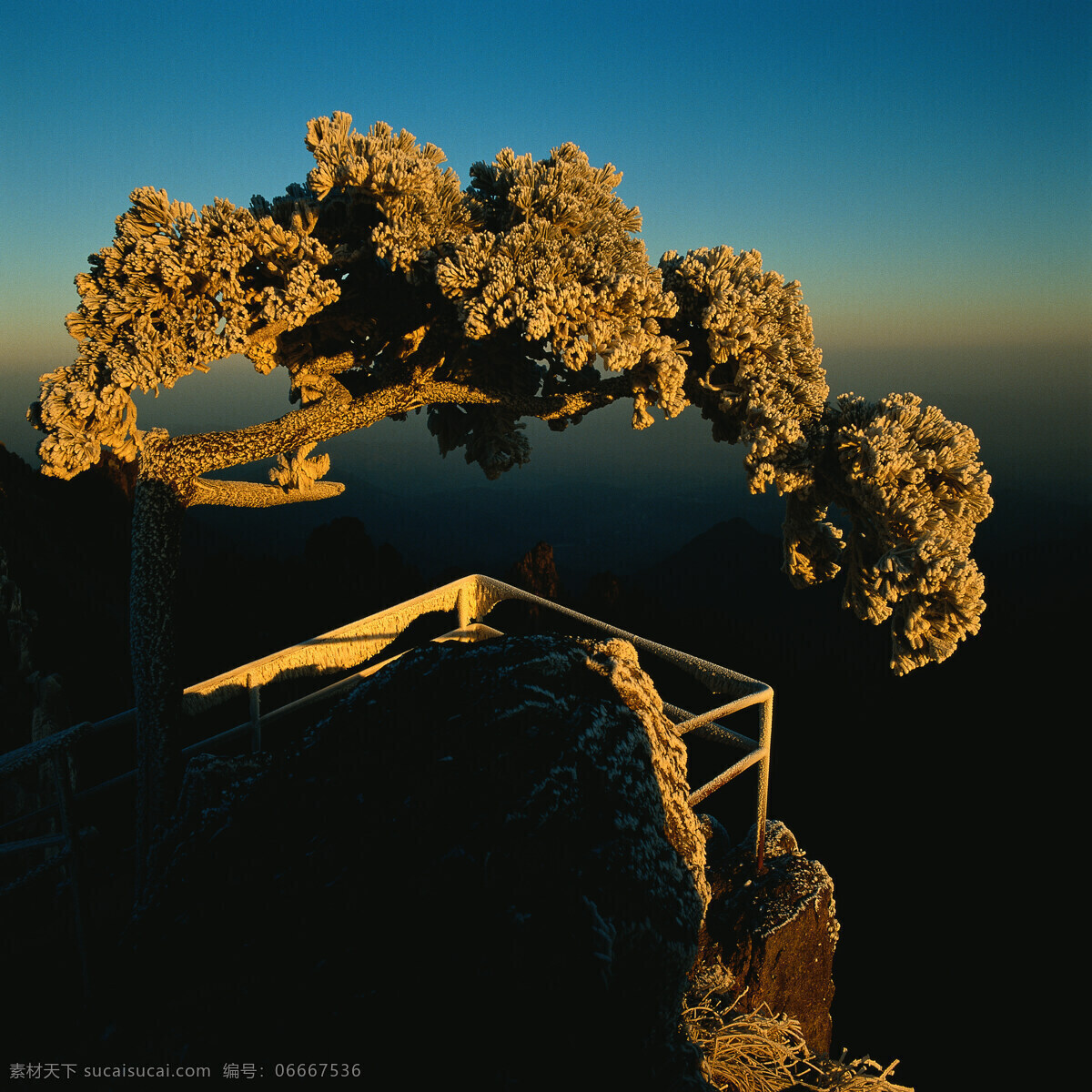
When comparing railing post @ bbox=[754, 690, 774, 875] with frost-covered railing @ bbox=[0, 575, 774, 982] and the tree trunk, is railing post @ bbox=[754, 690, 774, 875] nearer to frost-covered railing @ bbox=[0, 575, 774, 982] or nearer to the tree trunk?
frost-covered railing @ bbox=[0, 575, 774, 982]

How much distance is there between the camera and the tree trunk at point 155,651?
16.0 feet

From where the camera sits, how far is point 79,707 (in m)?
10.6

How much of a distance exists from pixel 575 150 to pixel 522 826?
4.90 metres

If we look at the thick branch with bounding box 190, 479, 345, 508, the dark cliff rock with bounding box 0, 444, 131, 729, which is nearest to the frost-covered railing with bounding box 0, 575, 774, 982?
the thick branch with bounding box 190, 479, 345, 508

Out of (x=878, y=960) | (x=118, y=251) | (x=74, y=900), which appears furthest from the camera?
(x=878, y=960)

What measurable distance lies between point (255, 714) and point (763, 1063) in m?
3.70

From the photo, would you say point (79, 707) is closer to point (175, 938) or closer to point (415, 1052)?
point (175, 938)

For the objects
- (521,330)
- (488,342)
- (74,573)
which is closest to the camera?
(521,330)

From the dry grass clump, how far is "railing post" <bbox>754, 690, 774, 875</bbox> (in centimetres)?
133

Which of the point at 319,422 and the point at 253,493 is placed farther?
the point at 253,493

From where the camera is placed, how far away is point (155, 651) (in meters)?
4.98

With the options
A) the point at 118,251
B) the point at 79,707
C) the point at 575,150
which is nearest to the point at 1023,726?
the point at 575,150

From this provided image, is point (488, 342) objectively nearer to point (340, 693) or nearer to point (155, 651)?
point (340, 693)

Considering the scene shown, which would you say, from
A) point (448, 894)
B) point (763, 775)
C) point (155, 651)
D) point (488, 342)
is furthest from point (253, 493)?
point (763, 775)
